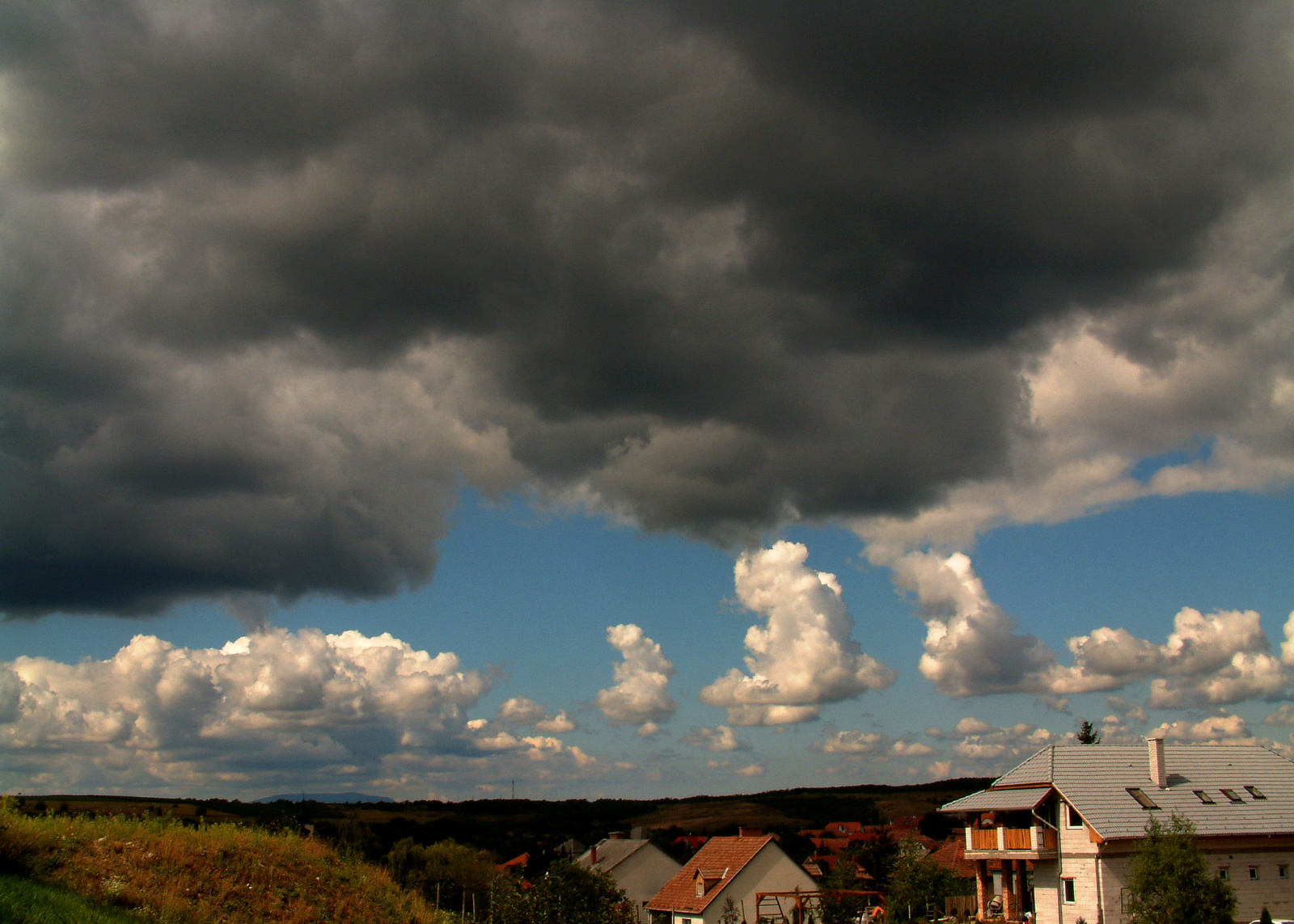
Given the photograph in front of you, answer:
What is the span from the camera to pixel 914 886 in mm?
56094

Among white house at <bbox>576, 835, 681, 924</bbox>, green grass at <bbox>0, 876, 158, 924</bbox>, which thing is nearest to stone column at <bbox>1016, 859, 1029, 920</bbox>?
white house at <bbox>576, 835, 681, 924</bbox>

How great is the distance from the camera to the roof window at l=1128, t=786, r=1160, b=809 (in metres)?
46.0

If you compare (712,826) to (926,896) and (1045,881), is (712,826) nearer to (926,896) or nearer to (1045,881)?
(926,896)

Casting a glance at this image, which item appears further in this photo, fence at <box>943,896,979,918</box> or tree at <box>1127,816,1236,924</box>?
fence at <box>943,896,979,918</box>

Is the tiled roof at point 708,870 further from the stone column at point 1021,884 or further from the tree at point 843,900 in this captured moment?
the stone column at point 1021,884

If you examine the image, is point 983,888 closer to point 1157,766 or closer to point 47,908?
point 1157,766

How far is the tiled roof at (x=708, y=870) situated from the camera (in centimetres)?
6600

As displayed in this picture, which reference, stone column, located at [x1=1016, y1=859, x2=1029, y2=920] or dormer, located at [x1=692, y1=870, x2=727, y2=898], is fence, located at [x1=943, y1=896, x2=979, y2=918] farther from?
dormer, located at [x1=692, y1=870, x2=727, y2=898]

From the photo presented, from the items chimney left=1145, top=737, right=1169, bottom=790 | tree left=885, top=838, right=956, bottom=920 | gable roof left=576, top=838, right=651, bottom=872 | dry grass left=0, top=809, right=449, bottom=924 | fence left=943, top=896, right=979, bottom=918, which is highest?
dry grass left=0, top=809, right=449, bottom=924

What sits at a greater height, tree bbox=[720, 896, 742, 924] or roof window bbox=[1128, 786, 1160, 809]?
roof window bbox=[1128, 786, 1160, 809]

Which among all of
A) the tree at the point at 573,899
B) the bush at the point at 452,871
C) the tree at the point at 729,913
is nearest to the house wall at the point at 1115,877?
the tree at the point at 573,899

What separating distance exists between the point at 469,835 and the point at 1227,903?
126956 mm

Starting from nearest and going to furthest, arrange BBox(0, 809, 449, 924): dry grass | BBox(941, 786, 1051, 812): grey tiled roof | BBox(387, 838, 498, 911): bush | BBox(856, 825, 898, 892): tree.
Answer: BBox(0, 809, 449, 924): dry grass → BBox(941, 786, 1051, 812): grey tiled roof → BBox(856, 825, 898, 892): tree → BBox(387, 838, 498, 911): bush

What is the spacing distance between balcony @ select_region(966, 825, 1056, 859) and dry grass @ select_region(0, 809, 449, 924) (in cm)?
3763
